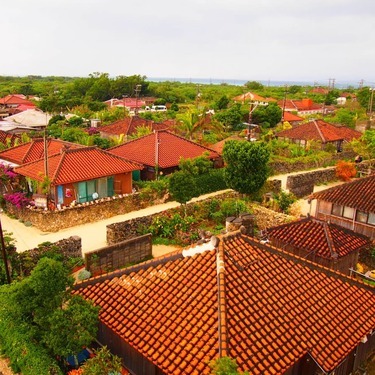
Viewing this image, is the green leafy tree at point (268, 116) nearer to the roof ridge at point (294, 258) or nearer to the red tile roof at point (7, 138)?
the red tile roof at point (7, 138)

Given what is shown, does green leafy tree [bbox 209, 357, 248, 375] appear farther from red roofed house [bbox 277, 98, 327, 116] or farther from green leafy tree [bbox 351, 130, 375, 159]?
red roofed house [bbox 277, 98, 327, 116]

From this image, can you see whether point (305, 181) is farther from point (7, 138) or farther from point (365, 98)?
point (365, 98)

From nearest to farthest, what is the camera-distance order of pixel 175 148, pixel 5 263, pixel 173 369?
pixel 173 369, pixel 5 263, pixel 175 148

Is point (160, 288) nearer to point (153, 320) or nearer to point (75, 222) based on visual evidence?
point (153, 320)

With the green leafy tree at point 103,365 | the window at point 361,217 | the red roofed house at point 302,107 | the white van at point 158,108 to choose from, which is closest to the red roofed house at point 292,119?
the red roofed house at point 302,107

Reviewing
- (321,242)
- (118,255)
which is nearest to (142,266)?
(321,242)

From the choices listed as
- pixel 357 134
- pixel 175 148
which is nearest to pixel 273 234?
pixel 175 148
